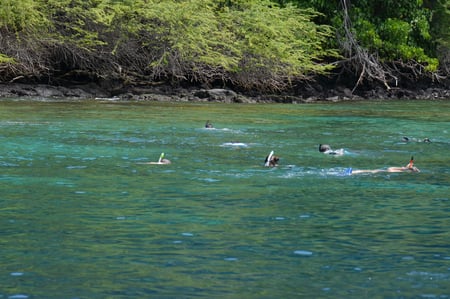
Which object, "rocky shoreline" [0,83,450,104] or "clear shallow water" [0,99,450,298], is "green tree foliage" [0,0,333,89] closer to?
"rocky shoreline" [0,83,450,104]

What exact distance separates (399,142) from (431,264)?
12.0 metres

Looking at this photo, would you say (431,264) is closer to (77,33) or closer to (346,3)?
(77,33)

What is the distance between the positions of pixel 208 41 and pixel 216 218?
2455 cm

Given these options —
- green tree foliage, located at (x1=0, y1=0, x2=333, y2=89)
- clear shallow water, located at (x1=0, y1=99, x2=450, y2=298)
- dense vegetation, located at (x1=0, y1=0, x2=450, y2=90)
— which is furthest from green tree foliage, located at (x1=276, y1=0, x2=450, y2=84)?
clear shallow water, located at (x1=0, y1=99, x2=450, y2=298)

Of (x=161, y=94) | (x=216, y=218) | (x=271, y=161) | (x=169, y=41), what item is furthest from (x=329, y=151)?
(x=169, y=41)

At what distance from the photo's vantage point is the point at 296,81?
39.8m

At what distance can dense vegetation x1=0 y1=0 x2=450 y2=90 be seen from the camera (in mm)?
33344

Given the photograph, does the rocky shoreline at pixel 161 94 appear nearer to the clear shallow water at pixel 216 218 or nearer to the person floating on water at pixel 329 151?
the clear shallow water at pixel 216 218

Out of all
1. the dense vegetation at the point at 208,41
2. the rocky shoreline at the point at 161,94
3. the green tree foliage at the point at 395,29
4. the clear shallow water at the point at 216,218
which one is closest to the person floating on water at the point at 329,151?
the clear shallow water at the point at 216,218

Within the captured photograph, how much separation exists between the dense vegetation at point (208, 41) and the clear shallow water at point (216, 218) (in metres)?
13.5

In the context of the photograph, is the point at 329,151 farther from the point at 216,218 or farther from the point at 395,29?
the point at 395,29

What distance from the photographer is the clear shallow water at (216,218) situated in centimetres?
749

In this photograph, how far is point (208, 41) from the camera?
3428cm

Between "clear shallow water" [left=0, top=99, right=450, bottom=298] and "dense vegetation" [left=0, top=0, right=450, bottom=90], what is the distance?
44.2 feet
